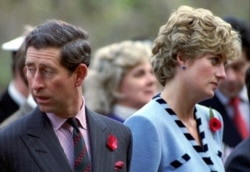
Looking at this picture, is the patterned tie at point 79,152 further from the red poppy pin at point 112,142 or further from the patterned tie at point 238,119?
the patterned tie at point 238,119

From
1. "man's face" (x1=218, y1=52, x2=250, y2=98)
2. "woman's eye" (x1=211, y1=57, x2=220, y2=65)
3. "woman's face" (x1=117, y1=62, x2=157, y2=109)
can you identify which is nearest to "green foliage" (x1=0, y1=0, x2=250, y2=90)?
"woman's face" (x1=117, y1=62, x2=157, y2=109)

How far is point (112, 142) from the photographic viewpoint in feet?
18.0

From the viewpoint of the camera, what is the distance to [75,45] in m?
5.33

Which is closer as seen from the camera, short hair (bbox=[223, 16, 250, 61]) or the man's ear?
the man's ear

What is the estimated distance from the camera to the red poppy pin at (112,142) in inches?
215

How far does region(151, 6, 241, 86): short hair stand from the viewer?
5918 mm

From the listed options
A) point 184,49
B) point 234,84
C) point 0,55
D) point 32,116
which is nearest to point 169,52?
point 184,49

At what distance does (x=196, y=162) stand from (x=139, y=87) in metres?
2.60

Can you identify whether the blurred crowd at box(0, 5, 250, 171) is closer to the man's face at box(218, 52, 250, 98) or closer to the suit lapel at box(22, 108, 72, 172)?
the man's face at box(218, 52, 250, 98)

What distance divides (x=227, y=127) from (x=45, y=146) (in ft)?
10.2

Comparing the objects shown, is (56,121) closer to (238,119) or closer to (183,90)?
(183,90)

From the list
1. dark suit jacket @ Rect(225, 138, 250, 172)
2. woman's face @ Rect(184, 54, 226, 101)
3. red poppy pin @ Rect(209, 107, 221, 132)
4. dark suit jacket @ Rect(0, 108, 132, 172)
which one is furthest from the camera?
dark suit jacket @ Rect(225, 138, 250, 172)

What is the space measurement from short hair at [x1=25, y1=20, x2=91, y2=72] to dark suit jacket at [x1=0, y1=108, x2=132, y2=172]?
29 cm

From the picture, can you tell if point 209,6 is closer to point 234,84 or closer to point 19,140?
point 234,84
